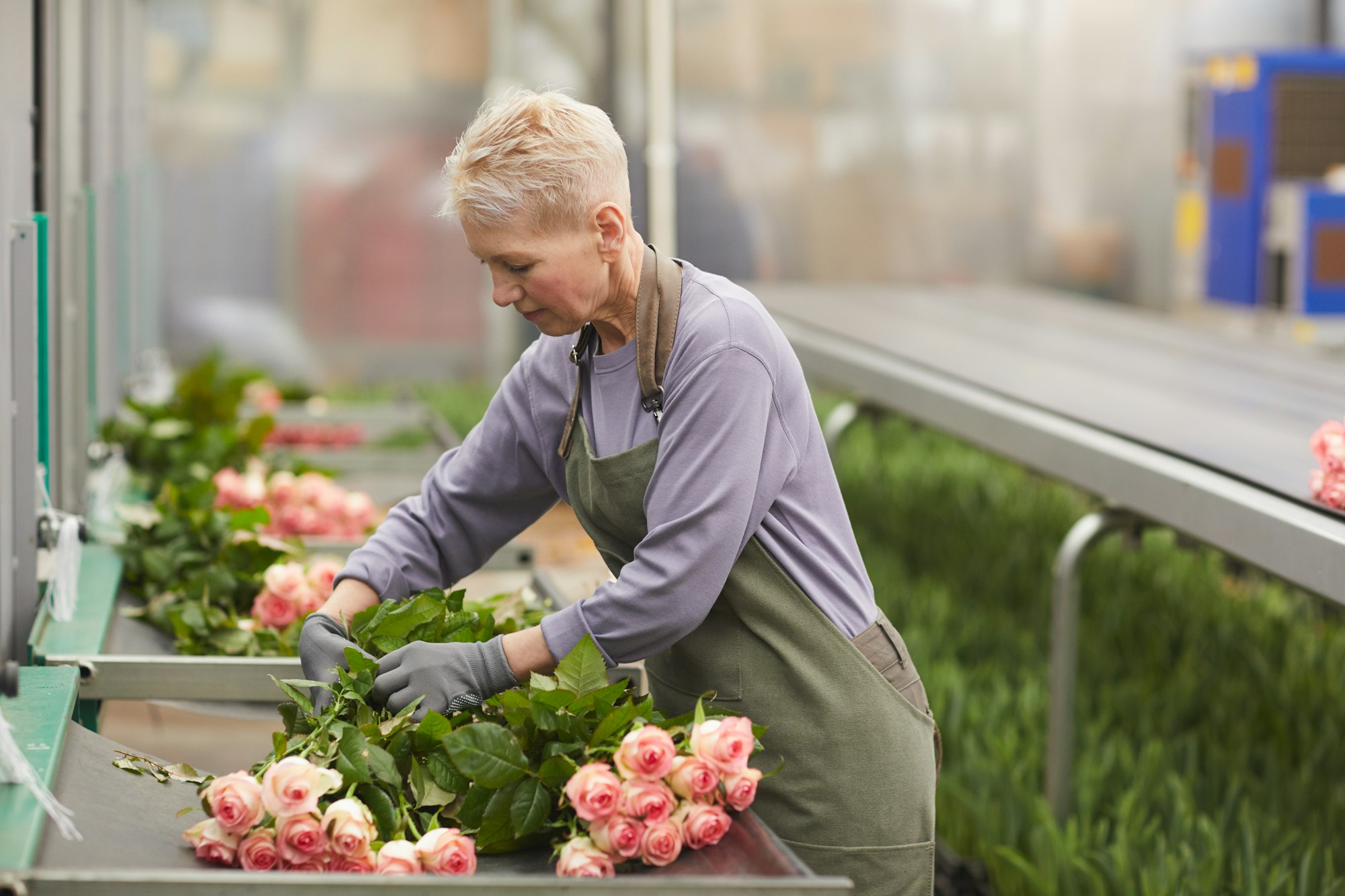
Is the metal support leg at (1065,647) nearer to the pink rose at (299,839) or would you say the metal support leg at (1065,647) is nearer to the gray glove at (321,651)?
the gray glove at (321,651)

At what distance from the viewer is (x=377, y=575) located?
179 cm

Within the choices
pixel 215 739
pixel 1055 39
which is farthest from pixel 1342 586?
pixel 1055 39

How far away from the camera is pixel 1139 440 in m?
3.04

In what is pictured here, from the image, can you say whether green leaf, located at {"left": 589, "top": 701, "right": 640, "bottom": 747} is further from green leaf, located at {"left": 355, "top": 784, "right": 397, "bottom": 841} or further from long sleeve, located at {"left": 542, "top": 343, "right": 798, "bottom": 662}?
green leaf, located at {"left": 355, "top": 784, "right": 397, "bottom": 841}

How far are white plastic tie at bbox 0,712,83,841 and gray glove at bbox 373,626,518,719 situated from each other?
32cm

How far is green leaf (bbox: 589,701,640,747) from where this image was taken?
1.44 metres

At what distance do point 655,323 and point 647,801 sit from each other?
1.66 feet

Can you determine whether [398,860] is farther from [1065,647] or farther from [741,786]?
[1065,647]

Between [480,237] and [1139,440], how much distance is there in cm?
190

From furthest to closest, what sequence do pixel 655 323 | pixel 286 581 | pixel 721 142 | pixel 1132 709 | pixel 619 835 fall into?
pixel 721 142
pixel 1132 709
pixel 286 581
pixel 655 323
pixel 619 835

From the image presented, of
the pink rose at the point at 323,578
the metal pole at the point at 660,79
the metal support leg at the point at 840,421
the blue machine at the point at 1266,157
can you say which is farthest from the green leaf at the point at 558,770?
the blue machine at the point at 1266,157

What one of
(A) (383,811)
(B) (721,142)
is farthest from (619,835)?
(B) (721,142)

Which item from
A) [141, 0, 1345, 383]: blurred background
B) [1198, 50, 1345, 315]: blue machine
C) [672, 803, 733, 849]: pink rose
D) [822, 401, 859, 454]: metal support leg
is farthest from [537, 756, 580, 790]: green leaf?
[141, 0, 1345, 383]: blurred background

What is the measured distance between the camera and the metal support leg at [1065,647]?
9.73 ft
